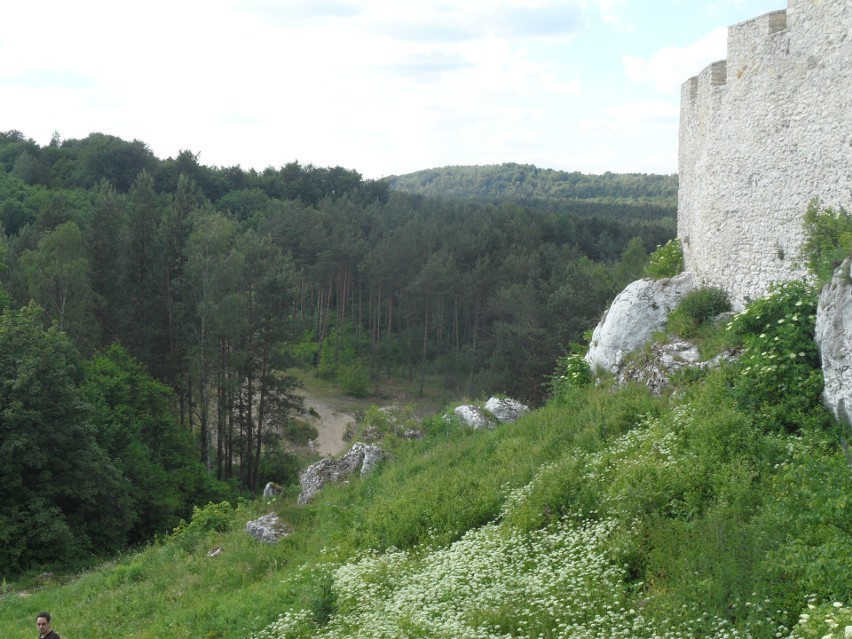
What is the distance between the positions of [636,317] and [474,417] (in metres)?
4.58

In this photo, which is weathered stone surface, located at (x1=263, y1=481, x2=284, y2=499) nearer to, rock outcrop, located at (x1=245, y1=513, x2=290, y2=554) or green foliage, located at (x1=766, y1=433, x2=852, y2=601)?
rock outcrop, located at (x1=245, y1=513, x2=290, y2=554)

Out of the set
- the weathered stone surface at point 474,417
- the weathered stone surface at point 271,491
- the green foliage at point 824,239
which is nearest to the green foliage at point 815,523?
the green foliage at point 824,239

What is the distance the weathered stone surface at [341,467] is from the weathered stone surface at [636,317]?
511cm

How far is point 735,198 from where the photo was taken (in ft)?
43.5

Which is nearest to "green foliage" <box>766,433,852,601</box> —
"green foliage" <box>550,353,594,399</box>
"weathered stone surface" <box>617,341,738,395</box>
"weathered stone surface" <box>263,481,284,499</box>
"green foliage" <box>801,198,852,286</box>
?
"green foliage" <box>801,198,852,286</box>

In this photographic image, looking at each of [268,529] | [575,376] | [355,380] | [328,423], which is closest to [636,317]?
[575,376]

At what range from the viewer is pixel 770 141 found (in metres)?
12.3

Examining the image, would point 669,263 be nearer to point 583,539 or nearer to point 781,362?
point 781,362

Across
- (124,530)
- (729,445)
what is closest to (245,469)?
(124,530)

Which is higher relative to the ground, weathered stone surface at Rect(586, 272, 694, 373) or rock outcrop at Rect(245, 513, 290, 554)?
weathered stone surface at Rect(586, 272, 694, 373)

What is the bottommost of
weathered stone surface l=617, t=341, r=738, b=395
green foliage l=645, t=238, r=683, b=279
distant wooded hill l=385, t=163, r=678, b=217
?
weathered stone surface l=617, t=341, r=738, b=395

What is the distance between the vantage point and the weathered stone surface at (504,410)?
1772 centimetres

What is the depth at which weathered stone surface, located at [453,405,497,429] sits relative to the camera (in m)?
17.2

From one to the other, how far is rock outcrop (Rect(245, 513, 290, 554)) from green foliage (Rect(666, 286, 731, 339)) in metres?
7.96
